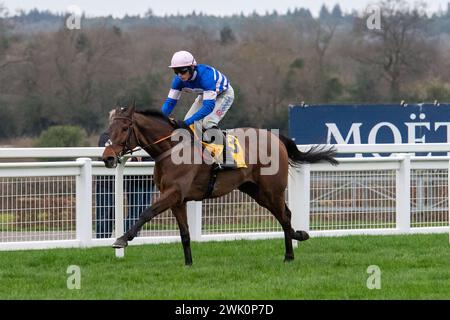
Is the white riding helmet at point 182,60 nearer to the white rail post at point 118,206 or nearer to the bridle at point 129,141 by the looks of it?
the bridle at point 129,141

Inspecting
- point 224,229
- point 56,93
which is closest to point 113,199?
point 224,229

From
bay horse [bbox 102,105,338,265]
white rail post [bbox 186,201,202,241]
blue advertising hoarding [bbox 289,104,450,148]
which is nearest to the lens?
bay horse [bbox 102,105,338,265]

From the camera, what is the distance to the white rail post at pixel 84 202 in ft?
34.7

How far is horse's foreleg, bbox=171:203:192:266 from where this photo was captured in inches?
374

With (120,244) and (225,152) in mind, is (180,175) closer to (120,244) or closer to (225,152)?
(225,152)

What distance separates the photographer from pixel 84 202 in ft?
34.8

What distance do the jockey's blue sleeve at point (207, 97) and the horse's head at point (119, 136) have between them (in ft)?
1.75

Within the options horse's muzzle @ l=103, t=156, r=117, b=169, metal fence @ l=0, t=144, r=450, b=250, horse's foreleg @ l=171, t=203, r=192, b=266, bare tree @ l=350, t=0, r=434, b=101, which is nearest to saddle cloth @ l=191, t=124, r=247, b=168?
horse's foreleg @ l=171, t=203, r=192, b=266

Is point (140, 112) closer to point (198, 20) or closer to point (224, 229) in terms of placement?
point (224, 229)

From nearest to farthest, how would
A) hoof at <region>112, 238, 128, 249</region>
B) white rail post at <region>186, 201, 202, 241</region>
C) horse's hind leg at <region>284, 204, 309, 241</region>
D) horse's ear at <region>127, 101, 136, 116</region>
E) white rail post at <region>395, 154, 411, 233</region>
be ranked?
hoof at <region>112, 238, 128, 249</region>
horse's ear at <region>127, 101, 136, 116</region>
horse's hind leg at <region>284, 204, 309, 241</region>
white rail post at <region>186, 201, 202, 241</region>
white rail post at <region>395, 154, 411, 233</region>

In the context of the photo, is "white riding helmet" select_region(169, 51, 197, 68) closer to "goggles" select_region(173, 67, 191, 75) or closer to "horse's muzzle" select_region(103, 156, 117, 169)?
"goggles" select_region(173, 67, 191, 75)

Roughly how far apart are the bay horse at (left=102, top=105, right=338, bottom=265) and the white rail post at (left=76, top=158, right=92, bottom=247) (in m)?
1.18

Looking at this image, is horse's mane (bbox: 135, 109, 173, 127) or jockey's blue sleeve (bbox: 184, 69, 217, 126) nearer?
jockey's blue sleeve (bbox: 184, 69, 217, 126)

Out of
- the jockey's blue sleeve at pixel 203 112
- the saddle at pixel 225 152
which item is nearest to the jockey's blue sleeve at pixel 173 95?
the jockey's blue sleeve at pixel 203 112
